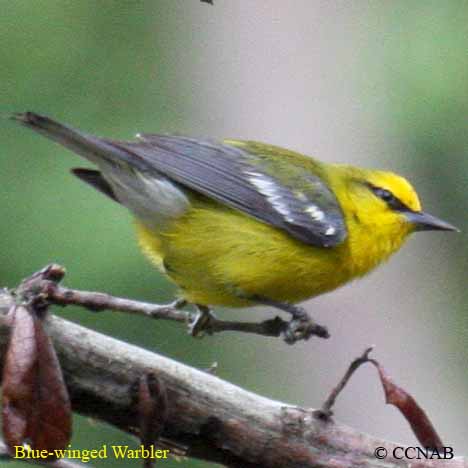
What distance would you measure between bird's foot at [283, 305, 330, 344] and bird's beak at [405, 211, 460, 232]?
0.99 m

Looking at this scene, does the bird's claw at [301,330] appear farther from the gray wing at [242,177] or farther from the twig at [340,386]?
the gray wing at [242,177]

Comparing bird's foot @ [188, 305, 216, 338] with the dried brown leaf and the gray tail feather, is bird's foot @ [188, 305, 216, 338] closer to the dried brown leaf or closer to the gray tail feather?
the gray tail feather

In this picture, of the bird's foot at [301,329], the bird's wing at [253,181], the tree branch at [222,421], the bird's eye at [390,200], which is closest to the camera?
the tree branch at [222,421]

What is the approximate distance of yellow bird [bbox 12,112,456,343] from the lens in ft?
14.6

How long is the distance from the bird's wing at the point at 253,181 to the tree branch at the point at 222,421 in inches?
48.4

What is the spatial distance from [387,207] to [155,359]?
2003mm

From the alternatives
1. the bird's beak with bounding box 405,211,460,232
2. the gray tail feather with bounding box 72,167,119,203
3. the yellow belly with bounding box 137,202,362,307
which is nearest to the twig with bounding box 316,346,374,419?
the yellow belly with bounding box 137,202,362,307

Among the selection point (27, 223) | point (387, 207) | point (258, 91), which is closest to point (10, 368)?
point (387, 207)

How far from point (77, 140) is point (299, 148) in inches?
126

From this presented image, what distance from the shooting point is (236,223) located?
4.64 metres

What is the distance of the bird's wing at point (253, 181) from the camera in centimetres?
461

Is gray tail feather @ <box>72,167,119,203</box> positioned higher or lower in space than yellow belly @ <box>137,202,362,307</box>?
higher

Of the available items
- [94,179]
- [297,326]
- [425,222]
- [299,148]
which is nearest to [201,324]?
[297,326]

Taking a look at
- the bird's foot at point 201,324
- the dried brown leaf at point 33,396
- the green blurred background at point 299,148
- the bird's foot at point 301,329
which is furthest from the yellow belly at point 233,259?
the green blurred background at point 299,148
